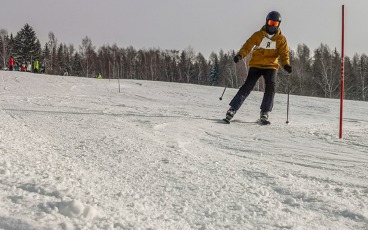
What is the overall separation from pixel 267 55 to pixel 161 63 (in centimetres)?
7127

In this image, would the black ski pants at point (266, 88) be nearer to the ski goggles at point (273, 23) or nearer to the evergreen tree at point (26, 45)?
the ski goggles at point (273, 23)

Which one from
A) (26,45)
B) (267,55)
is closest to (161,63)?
(26,45)

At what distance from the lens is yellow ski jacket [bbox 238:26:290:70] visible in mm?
6219

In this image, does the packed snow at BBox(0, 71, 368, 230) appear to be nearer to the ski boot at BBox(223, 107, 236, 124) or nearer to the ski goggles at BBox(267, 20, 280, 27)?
the ski boot at BBox(223, 107, 236, 124)

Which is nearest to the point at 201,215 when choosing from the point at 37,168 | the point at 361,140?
the point at 37,168

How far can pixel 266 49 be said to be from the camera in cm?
626

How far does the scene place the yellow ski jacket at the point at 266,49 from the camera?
6.22 metres

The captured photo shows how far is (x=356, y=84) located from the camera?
2355 inches

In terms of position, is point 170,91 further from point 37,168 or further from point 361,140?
point 37,168

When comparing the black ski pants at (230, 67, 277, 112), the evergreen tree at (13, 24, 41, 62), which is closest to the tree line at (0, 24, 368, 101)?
the evergreen tree at (13, 24, 41, 62)

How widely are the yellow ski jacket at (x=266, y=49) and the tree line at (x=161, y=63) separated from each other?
49438 mm

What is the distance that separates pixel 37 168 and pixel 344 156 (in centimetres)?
294

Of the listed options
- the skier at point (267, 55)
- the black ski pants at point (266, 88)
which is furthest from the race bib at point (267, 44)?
the black ski pants at point (266, 88)

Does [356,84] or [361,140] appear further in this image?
[356,84]
